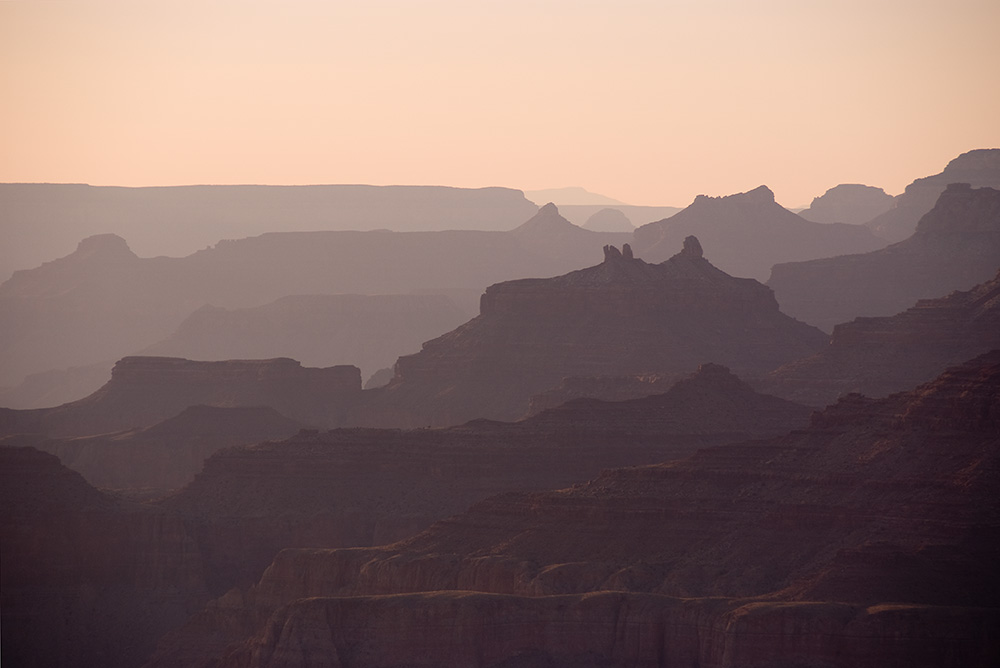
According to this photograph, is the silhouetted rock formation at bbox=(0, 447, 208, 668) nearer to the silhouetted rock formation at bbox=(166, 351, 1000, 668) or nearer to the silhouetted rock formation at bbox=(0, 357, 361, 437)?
the silhouetted rock formation at bbox=(166, 351, 1000, 668)

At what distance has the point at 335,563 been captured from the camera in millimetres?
104938

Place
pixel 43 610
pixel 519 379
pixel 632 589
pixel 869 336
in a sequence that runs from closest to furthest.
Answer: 1. pixel 632 589
2. pixel 43 610
3. pixel 869 336
4. pixel 519 379

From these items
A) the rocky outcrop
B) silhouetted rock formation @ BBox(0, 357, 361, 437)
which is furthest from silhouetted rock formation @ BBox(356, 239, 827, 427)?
the rocky outcrop

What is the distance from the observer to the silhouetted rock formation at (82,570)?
117 m

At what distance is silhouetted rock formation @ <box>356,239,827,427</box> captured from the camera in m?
182

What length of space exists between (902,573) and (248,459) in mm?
61457

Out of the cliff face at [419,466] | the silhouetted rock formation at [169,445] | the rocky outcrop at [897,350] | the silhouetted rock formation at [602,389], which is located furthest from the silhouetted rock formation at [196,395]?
the cliff face at [419,466]

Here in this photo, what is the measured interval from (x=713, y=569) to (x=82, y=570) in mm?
42674

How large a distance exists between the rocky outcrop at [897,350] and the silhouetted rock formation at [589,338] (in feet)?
36.9

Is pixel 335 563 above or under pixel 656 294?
under

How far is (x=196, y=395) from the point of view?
193 m

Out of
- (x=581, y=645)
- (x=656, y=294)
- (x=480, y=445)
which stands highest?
(x=656, y=294)

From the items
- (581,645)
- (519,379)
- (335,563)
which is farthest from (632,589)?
(519,379)

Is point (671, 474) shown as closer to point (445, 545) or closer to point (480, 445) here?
point (445, 545)
